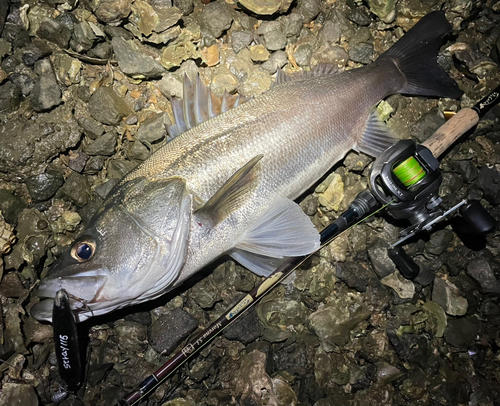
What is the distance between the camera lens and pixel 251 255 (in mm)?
2660

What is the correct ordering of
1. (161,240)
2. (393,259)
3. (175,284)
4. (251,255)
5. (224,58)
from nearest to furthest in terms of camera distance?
1. (161,240)
2. (175,284)
3. (251,255)
4. (393,259)
5. (224,58)

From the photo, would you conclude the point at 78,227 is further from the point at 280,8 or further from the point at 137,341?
the point at 280,8

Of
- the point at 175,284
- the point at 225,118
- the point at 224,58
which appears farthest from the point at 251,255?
the point at 224,58

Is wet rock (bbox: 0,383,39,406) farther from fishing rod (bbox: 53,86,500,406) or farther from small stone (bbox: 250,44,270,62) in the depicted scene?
small stone (bbox: 250,44,270,62)

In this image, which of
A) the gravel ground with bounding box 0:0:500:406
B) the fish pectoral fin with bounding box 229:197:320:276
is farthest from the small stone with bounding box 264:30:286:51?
the fish pectoral fin with bounding box 229:197:320:276

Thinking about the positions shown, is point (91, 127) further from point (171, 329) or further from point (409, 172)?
point (409, 172)

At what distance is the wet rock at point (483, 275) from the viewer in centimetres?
292

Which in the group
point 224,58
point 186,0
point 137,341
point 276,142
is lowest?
point 137,341

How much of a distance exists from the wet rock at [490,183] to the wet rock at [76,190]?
11.1ft

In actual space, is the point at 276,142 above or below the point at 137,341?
above

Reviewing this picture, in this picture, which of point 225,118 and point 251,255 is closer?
point 225,118

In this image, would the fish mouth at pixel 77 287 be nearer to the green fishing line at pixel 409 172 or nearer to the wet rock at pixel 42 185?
the wet rock at pixel 42 185

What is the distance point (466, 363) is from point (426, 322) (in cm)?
49

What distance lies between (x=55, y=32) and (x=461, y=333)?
13.9 ft
